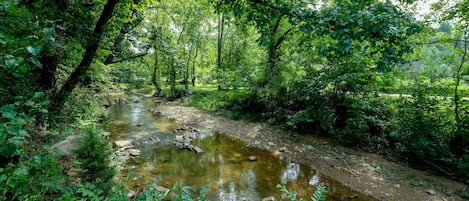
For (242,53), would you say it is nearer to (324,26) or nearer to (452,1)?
(452,1)

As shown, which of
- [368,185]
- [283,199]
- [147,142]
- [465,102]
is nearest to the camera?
[283,199]

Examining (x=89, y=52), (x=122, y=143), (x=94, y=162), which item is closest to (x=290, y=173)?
(x=94, y=162)

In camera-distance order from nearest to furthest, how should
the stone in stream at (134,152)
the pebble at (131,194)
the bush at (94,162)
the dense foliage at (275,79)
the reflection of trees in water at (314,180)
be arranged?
the dense foliage at (275,79) < the bush at (94,162) < the pebble at (131,194) < the reflection of trees in water at (314,180) < the stone in stream at (134,152)

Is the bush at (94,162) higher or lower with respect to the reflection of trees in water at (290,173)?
higher

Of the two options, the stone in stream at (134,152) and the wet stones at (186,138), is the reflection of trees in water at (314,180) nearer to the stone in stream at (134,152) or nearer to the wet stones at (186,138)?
the wet stones at (186,138)

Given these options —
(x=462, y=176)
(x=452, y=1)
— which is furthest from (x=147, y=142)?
(x=452, y=1)

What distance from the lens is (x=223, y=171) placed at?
5172 mm

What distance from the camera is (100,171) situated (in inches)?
125

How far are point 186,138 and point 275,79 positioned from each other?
4.45 m

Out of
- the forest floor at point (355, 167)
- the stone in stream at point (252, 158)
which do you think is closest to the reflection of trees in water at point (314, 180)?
the forest floor at point (355, 167)

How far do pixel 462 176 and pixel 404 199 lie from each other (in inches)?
70.3

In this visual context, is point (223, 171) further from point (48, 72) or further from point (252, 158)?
point (48, 72)

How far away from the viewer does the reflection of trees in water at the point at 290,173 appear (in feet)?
16.1

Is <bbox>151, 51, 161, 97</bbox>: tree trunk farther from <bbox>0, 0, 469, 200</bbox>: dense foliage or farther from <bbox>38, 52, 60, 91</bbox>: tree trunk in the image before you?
<bbox>38, 52, 60, 91</bbox>: tree trunk
